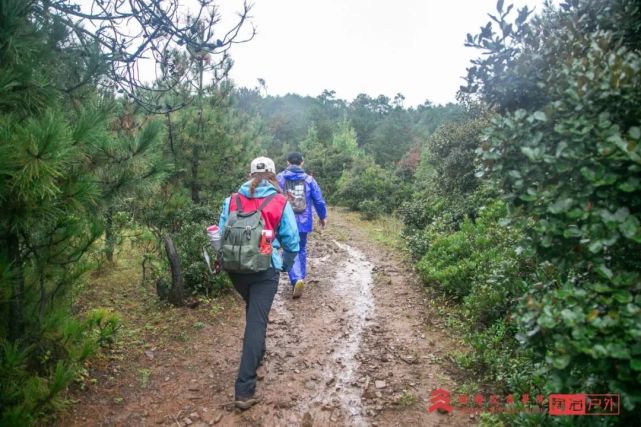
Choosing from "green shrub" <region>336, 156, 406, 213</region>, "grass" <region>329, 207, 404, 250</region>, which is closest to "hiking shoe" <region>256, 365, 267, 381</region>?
"grass" <region>329, 207, 404, 250</region>

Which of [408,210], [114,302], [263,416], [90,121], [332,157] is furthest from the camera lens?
[332,157]

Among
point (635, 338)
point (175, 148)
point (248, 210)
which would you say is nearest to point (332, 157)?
point (175, 148)

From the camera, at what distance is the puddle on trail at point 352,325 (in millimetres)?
3830

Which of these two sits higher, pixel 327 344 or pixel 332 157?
pixel 332 157

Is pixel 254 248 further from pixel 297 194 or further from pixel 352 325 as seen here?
pixel 297 194

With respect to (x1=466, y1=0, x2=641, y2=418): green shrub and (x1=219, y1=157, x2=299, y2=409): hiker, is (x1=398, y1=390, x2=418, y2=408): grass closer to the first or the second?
(x1=219, y1=157, x2=299, y2=409): hiker

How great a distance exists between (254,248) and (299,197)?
3033mm

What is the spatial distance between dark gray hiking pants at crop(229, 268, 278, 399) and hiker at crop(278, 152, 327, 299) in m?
2.70

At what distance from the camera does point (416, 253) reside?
8.16 m

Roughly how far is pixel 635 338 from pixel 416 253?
6471mm

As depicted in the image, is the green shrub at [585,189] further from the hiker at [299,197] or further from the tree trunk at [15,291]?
the hiker at [299,197]

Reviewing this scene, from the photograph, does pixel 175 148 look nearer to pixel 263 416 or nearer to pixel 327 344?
pixel 327 344

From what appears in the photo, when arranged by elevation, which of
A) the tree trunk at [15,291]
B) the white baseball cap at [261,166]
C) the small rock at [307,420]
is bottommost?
the small rock at [307,420]

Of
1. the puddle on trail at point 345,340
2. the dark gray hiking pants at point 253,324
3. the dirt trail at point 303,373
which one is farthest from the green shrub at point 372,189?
the dark gray hiking pants at point 253,324
